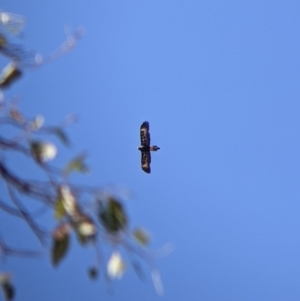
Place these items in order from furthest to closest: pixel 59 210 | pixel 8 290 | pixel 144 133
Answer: pixel 144 133, pixel 8 290, pixel 59 210

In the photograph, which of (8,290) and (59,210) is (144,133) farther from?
(59,210)

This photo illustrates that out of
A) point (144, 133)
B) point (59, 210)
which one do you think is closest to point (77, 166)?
point (59, 210)

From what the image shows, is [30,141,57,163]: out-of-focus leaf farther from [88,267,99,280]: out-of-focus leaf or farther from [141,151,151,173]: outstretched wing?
[141,151,151,173]: outstretched wing

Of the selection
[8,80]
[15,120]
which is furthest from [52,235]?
[8,80]

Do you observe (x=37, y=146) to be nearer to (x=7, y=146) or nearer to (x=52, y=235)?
(x=7, y=146)

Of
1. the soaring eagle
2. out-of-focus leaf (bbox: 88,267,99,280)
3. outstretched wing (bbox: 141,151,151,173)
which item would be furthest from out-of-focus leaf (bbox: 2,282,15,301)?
outstretched wing (bbox: 141,151,151,173)

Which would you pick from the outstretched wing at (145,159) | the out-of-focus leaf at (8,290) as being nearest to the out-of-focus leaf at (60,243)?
the out-of-focus leaf at (8,290)
